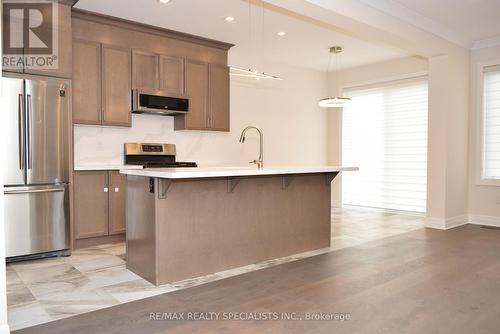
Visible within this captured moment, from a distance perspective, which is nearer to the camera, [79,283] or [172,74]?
[79,283]

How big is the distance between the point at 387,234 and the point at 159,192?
3.34 metres

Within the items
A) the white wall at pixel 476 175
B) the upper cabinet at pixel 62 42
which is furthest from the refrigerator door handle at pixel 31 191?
the white wall at pixel 476 175

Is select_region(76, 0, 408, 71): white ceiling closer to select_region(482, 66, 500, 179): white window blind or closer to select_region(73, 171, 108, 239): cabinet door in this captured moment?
select_region(482, 66, 500, 179): white window blind

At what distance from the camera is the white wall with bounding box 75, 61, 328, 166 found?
5.02 metres

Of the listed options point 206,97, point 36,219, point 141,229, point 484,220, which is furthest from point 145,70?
point 484,220

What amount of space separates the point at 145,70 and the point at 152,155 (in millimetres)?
1133

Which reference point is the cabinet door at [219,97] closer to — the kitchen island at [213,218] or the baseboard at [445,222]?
the kitchen island at [213,218]

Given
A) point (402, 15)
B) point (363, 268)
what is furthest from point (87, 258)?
point (402, 15)

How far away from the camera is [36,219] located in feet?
12.8

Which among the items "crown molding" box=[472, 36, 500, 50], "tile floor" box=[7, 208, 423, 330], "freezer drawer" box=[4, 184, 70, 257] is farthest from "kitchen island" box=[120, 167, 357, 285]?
"crown molding" box=[472, 36, 500, 50]

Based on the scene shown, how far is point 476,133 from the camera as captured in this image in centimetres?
591

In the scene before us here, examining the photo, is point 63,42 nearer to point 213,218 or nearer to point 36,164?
point 36,164

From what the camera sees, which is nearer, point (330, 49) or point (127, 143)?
point (127, 143)

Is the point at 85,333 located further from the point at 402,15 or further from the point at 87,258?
the point at 402,15
